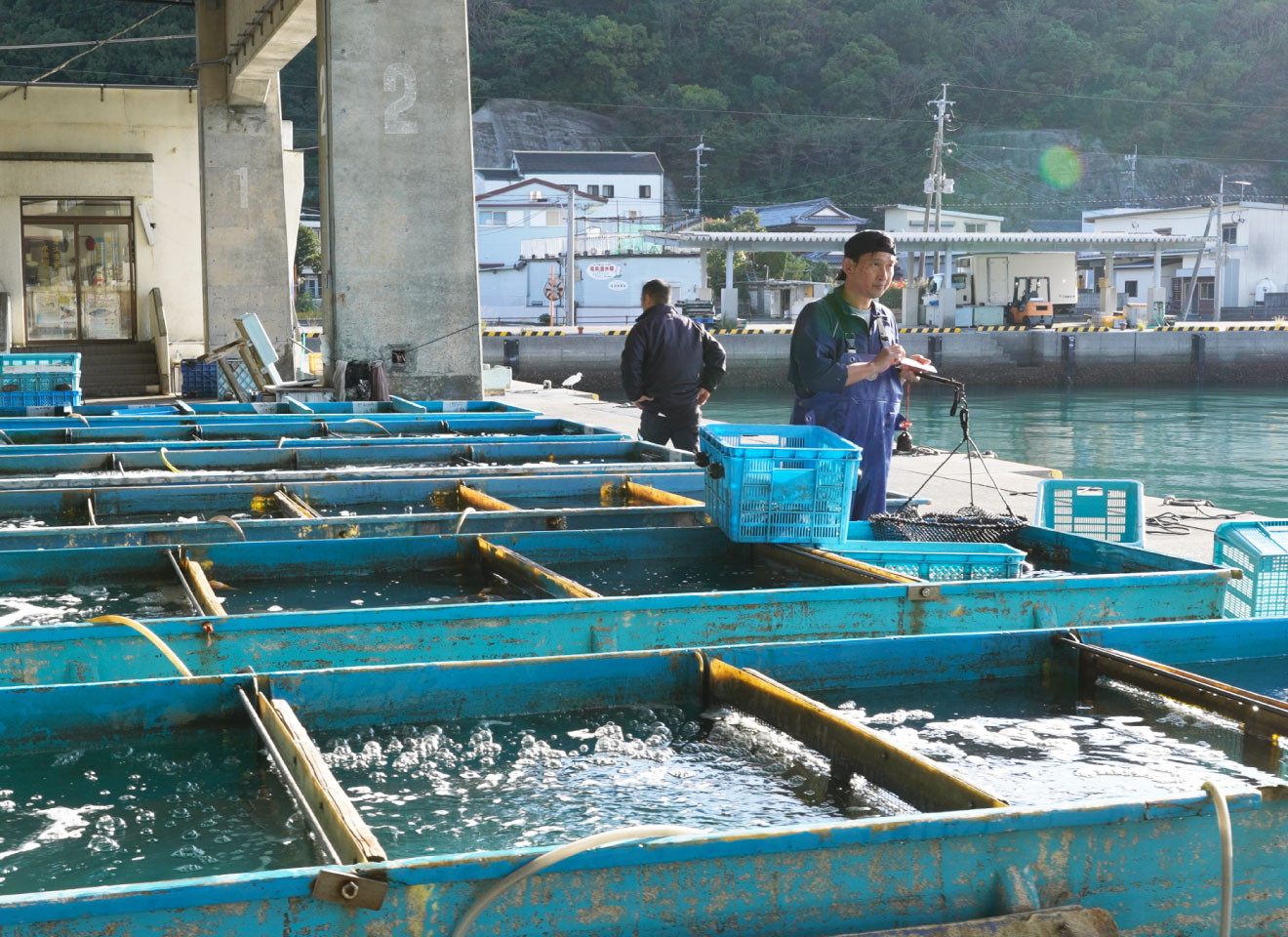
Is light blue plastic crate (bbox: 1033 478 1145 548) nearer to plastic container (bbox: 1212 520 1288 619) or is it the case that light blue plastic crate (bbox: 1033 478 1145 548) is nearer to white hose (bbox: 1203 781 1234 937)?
plastic container (bbox: 1212 520 1288 619)

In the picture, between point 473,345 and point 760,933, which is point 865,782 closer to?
point 760,933

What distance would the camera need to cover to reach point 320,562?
4.86 metres

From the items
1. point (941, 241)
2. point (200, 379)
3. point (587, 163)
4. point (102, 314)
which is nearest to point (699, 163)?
point (587, 163)

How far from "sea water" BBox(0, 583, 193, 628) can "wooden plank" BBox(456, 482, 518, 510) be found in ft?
5.69

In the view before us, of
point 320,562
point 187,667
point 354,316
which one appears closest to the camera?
point 187,667

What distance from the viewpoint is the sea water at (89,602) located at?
4.25 metres

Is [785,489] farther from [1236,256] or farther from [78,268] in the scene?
[1236,256]

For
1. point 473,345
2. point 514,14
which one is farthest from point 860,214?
point 473,345

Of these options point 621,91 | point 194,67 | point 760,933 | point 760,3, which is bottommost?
point 760,933

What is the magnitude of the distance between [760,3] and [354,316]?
6635 cm

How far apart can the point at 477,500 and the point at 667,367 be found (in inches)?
97.2

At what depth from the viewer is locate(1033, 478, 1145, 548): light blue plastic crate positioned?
5.67m

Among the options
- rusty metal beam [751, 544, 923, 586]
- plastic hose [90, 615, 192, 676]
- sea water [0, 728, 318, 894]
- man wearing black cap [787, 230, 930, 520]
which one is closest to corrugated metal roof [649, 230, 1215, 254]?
man wearing black cap [787, 230, 930, 520]

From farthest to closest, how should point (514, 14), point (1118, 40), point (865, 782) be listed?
point (1118, 40) → point (514, 14) → point (865, 782)
